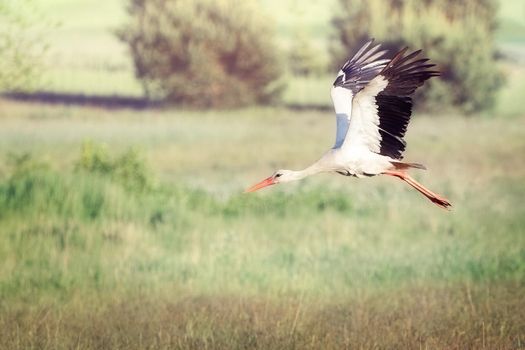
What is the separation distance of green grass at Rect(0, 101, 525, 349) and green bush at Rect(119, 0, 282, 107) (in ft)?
37.6

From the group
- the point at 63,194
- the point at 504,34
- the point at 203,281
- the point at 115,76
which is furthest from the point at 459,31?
the point at 203,281

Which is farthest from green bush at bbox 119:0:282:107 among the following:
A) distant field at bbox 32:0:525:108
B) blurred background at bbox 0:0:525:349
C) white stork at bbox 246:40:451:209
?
white stork at bbox 246:40:451:209

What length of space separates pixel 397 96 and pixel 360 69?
1752mm

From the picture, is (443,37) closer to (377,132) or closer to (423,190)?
(377,132)

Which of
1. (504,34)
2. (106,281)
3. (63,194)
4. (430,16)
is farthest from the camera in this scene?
(504,34)

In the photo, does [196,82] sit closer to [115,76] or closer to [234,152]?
[115,76]

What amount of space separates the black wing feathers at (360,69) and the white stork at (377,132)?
1.84 feet

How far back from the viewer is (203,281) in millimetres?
16609

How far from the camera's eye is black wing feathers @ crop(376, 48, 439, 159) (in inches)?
468

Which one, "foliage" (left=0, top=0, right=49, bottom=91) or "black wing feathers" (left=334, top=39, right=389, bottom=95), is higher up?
"black wing feathers" (left=334, top=39, right=389, bottom=95)

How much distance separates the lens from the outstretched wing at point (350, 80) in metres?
13.3

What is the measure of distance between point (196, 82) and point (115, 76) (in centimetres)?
443

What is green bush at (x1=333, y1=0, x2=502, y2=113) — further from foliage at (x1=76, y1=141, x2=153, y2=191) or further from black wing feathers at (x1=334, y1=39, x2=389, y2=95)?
black wing feathers at (x1=334, y1=39, x2=389, y2=95)

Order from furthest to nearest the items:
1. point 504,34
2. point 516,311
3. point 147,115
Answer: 1. point 504,34
2. point 147,115
3. point 516,311
